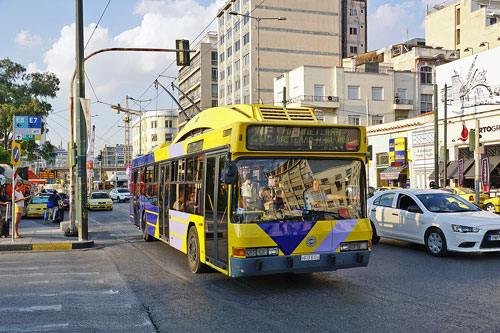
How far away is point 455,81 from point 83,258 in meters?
31.0

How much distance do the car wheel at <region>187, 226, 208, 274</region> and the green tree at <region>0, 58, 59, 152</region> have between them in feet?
99.8

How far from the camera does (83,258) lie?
12.4m

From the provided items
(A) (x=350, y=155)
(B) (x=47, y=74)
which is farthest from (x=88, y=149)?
(B) (x=47, y=74)

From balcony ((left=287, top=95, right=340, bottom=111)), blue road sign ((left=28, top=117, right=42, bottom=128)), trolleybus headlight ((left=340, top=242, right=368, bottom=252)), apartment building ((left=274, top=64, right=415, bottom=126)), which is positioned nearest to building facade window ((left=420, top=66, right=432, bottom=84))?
apartment building ((left=274, top=64, right=415, bottom=126))

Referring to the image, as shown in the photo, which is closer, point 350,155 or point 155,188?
point 350,155

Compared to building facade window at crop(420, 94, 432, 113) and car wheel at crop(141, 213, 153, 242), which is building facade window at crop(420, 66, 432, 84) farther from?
car wheel at crop(141, 213, 153, 242)

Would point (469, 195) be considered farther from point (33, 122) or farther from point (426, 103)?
point (426, 103)

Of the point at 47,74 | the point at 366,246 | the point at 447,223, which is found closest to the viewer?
the point at 366,246

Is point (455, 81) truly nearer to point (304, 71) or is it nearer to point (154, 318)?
point (304, 71)

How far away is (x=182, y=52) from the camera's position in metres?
17.1

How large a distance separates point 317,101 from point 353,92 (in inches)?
192

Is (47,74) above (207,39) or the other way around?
the other way around

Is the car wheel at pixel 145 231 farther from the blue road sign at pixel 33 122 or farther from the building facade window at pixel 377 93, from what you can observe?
the building facade window at pixel 377 93

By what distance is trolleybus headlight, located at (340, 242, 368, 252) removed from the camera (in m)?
8.14
